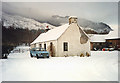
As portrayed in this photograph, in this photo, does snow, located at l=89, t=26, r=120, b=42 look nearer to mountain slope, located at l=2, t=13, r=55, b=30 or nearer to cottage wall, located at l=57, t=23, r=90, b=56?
cottage wall, located at l=57, t=23, r=90, b=56

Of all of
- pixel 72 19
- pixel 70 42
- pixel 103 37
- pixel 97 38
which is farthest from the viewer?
pixel 103 37

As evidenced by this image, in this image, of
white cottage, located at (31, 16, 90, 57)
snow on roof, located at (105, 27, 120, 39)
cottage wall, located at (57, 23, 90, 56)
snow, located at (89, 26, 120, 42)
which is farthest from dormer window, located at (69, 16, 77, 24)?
snow on roof, located at (105, 27, 120, 39)

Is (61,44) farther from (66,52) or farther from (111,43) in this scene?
(111,43)

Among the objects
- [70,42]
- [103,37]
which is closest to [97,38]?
[103,37]

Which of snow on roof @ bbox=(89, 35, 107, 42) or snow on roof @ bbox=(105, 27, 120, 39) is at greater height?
snow on roof @ bbox=(105, 27, 120, 39)

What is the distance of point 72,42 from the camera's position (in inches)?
553

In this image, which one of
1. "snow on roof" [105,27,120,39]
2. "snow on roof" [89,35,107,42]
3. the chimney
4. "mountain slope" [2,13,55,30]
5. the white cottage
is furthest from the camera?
"snow on roof" [89,35,107,42]

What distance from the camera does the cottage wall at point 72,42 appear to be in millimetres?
13628

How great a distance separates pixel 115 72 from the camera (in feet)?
17.3

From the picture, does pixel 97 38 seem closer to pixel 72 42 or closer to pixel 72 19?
pixel 72 19

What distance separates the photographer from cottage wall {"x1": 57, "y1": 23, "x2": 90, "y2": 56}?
44.7 feet

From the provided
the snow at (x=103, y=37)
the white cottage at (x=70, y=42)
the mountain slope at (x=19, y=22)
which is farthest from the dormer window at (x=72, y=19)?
the snow at (x=103, y=37)

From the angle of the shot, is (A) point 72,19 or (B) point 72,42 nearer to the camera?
(B) point 72,42

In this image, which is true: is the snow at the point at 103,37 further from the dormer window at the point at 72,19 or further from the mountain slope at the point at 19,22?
the mountain slope at the point at 19,22
